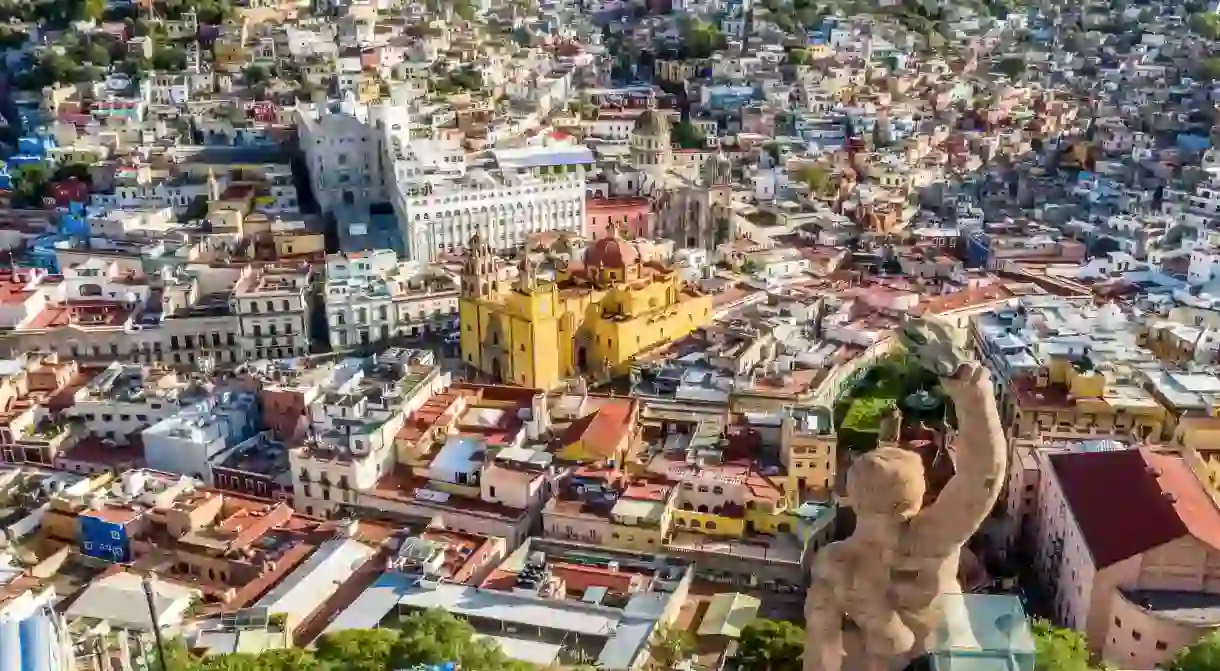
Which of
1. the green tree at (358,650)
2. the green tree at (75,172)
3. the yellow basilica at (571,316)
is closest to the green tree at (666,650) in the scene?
the green tree at (358,650)

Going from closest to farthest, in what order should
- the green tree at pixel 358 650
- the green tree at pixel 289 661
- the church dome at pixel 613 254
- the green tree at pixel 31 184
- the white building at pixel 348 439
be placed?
1. the green tree at pixel 289 661
2. the green tree at pixel 358 650
3. the white building at pixel 348 439
4. the church dome at pixel 613 254
5. the green tree at pixel 31 184

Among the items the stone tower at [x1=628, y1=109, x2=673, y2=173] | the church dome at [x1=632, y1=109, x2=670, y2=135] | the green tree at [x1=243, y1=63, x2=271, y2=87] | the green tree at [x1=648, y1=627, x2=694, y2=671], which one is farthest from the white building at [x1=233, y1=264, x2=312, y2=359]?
the green tree at [x1=243, y1=63, x2=271, y2=87]

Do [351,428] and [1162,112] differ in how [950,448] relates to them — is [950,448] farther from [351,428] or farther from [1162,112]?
[1162,112]

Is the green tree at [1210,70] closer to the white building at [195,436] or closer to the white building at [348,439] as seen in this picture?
the white building at [348,439]

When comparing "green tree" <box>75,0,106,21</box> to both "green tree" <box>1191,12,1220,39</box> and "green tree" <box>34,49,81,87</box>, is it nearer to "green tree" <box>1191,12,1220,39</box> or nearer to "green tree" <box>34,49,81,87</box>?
"green tree" <box>34,49,81,87</box>

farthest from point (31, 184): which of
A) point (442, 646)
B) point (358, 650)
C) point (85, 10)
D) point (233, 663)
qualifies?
point (442, 646)

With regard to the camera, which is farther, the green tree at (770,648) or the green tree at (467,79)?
the green tree at (467,79)

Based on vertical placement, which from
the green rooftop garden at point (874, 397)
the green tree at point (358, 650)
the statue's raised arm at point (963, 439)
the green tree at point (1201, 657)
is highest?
the statue's raised arm at point (963, 439)

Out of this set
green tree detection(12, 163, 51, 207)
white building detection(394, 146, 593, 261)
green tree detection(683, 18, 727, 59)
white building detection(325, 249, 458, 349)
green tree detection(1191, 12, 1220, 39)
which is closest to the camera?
white building detection(325, 249, 458, 349)
